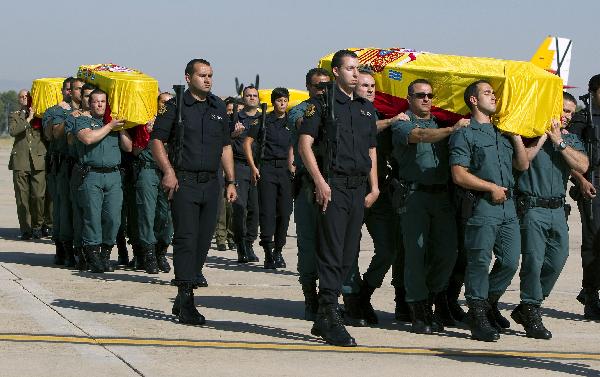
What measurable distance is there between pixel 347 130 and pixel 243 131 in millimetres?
6078

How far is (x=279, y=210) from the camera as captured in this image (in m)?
14.0

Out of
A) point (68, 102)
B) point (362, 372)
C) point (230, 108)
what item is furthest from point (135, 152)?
point (362, 372)

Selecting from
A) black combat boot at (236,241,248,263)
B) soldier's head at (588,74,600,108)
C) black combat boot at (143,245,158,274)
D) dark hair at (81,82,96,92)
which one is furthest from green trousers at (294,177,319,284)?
black combat boot at (236,241,248,263)

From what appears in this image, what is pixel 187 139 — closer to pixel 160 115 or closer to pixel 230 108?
pixel 160 115

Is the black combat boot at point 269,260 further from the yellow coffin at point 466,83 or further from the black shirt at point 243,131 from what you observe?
the yellow coffin at point 466,83

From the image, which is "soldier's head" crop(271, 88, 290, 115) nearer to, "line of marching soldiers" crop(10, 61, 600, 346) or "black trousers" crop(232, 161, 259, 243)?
"black trousers" crop(232, 161, 259, 243)

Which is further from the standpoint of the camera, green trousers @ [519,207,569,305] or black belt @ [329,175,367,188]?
green trousers @ [519,207,569,305]

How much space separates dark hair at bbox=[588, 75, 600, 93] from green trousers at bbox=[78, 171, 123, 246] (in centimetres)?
480

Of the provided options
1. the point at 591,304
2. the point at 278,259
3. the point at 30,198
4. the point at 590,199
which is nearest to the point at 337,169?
the point at 590,199

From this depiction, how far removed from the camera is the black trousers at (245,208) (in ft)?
47.5

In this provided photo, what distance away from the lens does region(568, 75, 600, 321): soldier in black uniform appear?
10047 mm

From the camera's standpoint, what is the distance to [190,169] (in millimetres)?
9172

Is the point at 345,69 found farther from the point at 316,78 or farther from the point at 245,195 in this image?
the point at 245,195

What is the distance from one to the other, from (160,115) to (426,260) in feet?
7.37
